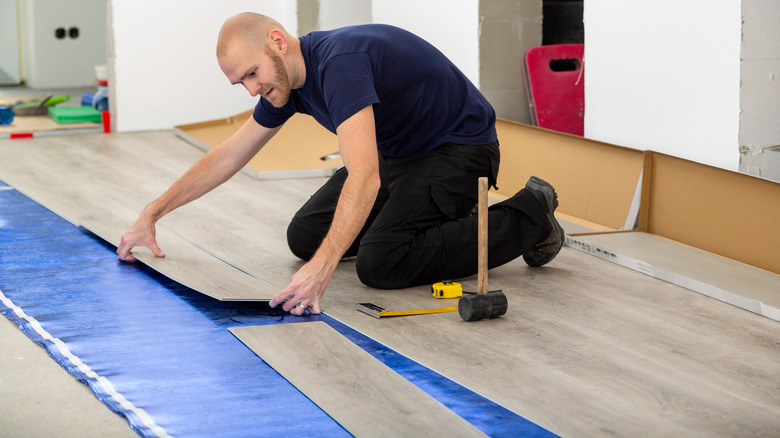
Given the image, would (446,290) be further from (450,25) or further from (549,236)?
(450,25)

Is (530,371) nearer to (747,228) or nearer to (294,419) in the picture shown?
(294,419)

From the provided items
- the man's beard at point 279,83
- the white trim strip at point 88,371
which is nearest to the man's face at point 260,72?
the man's beard at point 279,83

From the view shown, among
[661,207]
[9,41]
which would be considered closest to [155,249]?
[661,207]

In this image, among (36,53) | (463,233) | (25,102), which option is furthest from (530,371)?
(36,53)

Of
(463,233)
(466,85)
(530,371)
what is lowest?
(530,371)

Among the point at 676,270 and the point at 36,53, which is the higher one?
the point at 36,53

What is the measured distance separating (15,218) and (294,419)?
7.72 feet

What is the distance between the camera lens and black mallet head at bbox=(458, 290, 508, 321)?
2.54 meters

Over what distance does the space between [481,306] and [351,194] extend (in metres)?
0.48

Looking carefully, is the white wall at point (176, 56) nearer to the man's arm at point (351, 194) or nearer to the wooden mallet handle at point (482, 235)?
the man's arm at point (351, 194)

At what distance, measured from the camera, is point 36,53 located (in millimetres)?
9211

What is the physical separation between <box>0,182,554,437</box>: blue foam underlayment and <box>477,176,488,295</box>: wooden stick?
1.21 feet

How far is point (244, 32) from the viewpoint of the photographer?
8.19 feet

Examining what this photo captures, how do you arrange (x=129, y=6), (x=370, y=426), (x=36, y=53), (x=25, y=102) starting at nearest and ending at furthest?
(x=370, y=426) → (x=129, y=6) → (x=25, y=102) → (x=36, y=53)
